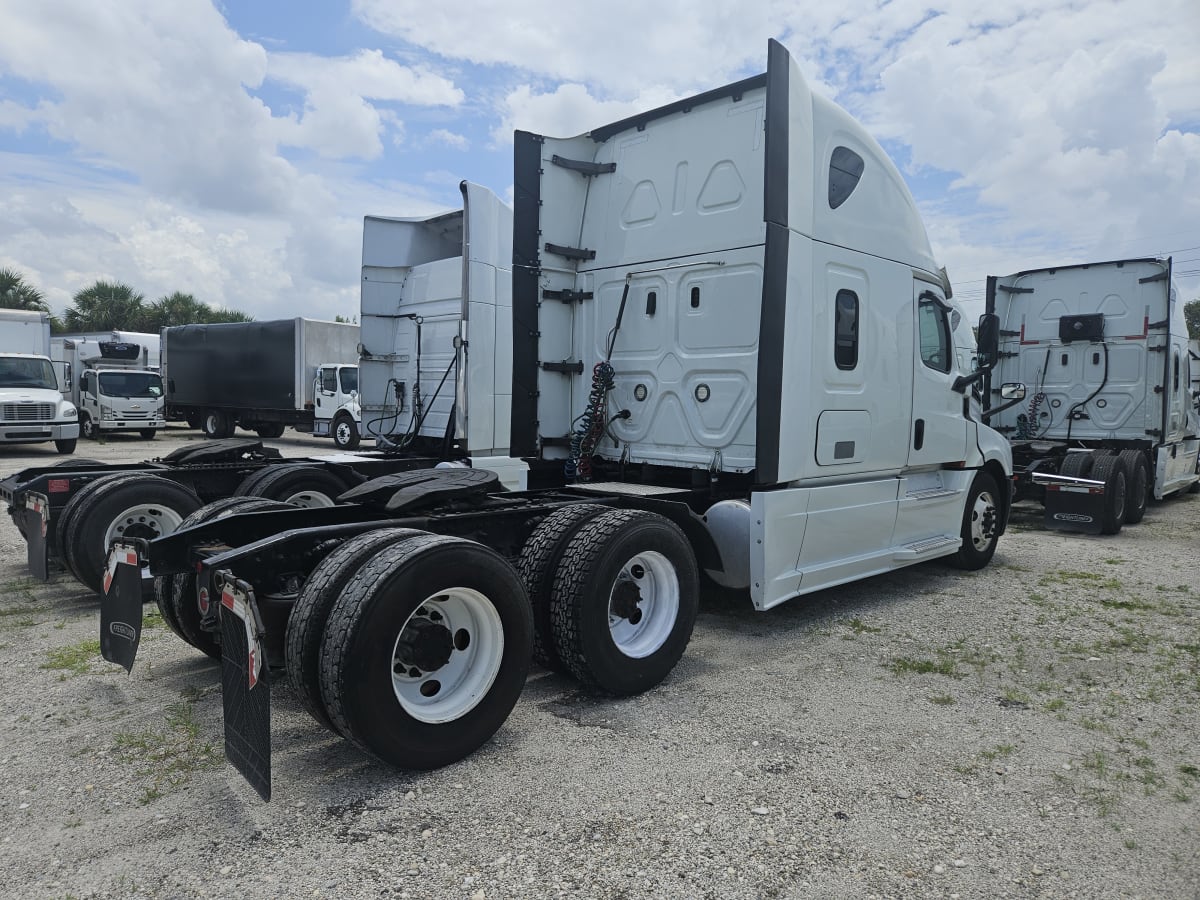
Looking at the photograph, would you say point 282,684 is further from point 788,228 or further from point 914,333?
point 914,333

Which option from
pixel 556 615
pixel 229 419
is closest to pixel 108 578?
pixel 556 615

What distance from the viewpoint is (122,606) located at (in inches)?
152

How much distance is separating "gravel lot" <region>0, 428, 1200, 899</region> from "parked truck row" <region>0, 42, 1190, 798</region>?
28 centimetres

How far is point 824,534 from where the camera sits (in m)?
5.71

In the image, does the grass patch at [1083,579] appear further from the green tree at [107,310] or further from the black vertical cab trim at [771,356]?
the green tree at [107,310]

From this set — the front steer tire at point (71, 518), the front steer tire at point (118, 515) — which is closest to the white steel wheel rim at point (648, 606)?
the front steer tire at point (118, 515)

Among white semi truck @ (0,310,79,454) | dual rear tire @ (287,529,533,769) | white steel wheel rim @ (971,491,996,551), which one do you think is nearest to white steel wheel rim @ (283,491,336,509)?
dual rear tire @ (287,529,533,769)

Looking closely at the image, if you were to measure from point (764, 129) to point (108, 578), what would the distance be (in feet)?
14.7

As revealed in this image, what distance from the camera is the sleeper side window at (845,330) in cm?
573

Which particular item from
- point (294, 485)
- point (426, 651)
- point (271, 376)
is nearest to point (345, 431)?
point (271, 376)

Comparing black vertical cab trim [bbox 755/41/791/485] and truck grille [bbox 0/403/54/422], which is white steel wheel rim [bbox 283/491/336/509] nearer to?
black vertical cab trim [bbox 755/41/791/485]

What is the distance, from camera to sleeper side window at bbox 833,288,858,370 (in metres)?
5.73

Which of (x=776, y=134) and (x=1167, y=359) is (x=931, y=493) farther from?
(x=1167, y=359)

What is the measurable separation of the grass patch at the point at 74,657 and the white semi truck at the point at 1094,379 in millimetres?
9867
